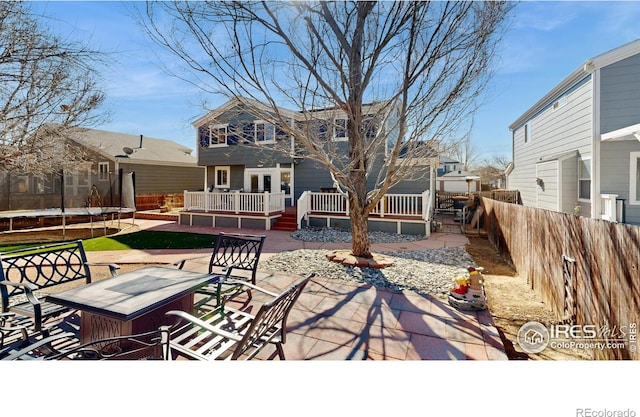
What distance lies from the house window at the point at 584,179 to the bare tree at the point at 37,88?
1041cm

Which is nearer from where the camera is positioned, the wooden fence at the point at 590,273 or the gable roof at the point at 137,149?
the wooden fence at the point at 590,273

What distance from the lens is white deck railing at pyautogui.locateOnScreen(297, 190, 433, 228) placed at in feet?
30.6

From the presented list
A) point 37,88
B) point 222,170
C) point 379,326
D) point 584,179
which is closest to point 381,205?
point 584,179

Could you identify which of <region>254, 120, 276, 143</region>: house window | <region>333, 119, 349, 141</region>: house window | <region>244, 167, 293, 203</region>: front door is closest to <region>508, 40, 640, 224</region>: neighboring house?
<region>333, 119, 349, 141</region>: house window

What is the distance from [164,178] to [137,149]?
2114mm

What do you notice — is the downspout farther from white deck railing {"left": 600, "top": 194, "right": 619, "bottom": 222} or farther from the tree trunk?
the tree trunk

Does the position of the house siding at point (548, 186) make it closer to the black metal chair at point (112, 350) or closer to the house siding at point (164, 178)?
the black metal chair at point (112, 350)

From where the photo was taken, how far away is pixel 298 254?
5.93 m

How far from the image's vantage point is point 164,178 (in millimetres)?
17469

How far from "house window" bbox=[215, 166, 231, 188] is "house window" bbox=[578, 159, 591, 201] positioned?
1323cm

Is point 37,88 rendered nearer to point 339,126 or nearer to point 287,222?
point 339,126

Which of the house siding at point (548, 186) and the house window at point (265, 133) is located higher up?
the house window at point (265, 133)

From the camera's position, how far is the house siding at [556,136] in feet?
23.4

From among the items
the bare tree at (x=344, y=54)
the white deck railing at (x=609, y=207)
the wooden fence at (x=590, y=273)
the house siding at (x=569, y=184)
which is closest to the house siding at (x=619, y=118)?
the white deck railing at (x=609, y=207)
